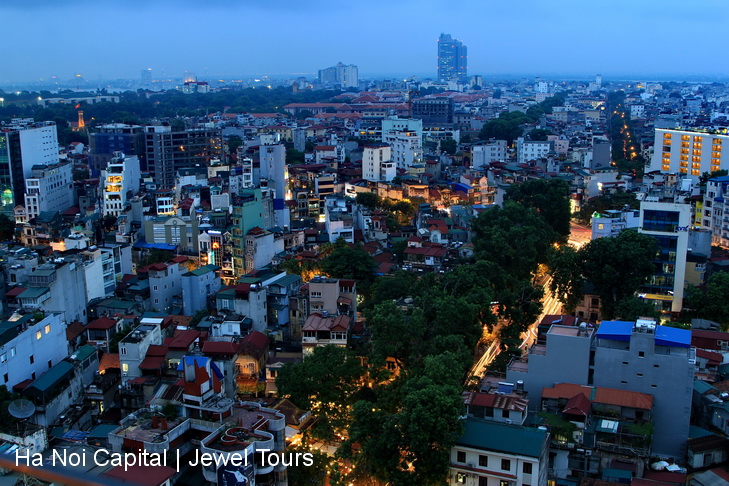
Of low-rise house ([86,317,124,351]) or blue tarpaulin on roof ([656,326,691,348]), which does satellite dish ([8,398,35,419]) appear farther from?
blue tarpaulin on roof ([656,326,691,348])

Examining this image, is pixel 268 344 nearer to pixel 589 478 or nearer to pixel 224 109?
pixel 589 478

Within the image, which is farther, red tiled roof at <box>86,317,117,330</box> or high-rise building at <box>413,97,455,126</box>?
high-rise building at <box>413,97,455,126</box>

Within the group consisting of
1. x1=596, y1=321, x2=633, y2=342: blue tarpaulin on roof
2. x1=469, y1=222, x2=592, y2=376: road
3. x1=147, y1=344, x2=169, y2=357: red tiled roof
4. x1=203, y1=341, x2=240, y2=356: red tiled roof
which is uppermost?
x1=596, y1=321, x2=633, y2=342: blue tarpaulin on roof

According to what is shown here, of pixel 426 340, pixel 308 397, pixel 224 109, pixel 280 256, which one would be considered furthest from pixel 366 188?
pixel 224 109

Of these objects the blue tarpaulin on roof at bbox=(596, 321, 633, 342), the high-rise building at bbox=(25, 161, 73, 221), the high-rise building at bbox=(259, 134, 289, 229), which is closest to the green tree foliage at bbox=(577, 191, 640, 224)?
the high-rise building at bbox=(259, 134, 289, 229)

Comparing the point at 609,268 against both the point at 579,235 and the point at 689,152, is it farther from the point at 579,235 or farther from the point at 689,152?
the point at 689,152

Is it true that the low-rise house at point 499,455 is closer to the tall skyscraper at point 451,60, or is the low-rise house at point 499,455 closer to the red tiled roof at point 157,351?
the red tiled roof at point 157,351
